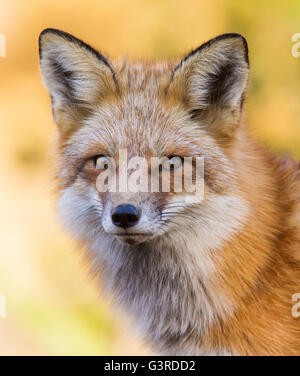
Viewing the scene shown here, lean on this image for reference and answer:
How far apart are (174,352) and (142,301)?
43 cm

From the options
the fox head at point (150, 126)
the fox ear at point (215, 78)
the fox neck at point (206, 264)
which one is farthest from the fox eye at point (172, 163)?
the fox ear at point (215, 78)

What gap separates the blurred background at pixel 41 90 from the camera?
797 centimetres

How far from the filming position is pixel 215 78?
3924 millimetres

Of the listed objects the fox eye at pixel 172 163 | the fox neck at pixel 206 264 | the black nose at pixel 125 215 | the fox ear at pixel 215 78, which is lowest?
the fox neck at pixel 206 264

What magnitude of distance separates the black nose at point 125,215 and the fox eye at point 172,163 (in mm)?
398

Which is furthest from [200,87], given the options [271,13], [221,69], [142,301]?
[271,13]

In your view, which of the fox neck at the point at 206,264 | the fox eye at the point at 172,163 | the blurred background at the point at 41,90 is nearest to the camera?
the fox eye at the point at 172,163

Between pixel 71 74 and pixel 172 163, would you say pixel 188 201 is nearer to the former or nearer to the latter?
pixel 172 163

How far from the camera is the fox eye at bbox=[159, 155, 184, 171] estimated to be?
363cm

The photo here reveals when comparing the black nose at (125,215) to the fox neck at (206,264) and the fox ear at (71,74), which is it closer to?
the fox neck at (206,264)

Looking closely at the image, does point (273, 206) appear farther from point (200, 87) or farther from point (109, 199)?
point (109, 199)

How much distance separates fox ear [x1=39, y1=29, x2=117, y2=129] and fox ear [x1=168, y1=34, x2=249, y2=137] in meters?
0.51

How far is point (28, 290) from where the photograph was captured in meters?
8.12

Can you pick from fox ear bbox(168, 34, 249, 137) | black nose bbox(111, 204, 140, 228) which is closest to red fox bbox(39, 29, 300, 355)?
fox ear bbox(168, 34, 249, 137)
